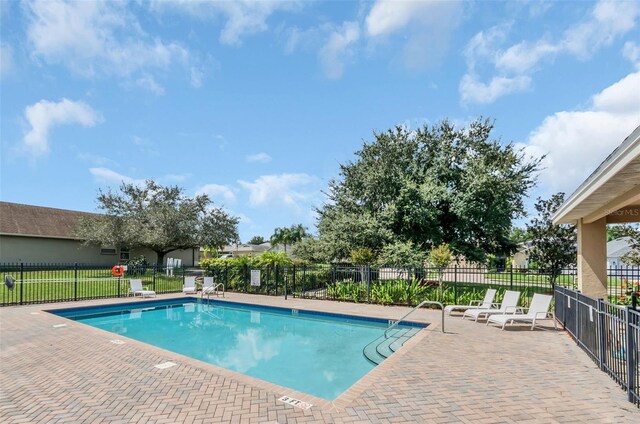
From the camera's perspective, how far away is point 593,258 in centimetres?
988

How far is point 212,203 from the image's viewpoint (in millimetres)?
28344

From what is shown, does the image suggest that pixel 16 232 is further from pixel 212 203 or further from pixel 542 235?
pixel 542 235

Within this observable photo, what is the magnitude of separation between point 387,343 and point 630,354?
554 centimetres

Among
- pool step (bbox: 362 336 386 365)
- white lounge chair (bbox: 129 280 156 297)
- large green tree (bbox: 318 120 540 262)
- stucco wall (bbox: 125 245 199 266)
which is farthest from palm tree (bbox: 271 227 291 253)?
pool step (bbox: 362 336 386 365)

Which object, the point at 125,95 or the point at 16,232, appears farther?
the point at 16,232

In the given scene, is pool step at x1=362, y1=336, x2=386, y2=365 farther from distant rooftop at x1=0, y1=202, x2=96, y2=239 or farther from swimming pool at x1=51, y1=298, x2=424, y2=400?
distant rooftop at x1=0, y1=202, x2=96, y2=239

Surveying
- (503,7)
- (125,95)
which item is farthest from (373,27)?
(125,95)

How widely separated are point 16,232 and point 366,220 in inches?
1083

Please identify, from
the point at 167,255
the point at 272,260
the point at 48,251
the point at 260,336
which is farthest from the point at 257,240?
the point at 260,336

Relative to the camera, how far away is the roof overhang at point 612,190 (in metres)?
4.50

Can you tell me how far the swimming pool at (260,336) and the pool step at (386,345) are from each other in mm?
197

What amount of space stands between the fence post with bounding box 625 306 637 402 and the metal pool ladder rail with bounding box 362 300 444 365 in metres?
4.34

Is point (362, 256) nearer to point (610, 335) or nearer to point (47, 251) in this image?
point (610, 335)

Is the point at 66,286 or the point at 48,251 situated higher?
the point at 48,251
